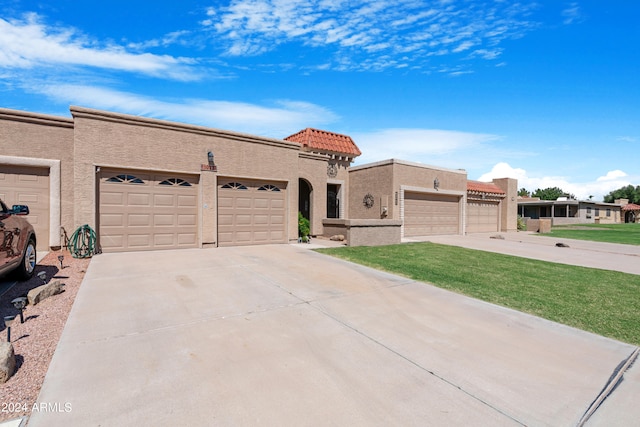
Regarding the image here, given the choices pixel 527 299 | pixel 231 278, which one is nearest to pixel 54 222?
pixel 231 278

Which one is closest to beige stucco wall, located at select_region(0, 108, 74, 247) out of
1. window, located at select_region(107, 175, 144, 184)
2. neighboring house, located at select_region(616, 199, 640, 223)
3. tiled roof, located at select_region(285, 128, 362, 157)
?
window, located at select_region(107, 175, 144, 184)

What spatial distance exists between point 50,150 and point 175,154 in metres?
3.47

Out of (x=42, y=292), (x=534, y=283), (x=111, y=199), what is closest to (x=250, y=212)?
(x=111, y=199)

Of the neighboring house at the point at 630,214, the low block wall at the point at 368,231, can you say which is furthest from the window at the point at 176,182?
the neighboring house at the point at 630,214

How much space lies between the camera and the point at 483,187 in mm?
23141

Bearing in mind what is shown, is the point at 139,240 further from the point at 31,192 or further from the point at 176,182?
the point at 31,192

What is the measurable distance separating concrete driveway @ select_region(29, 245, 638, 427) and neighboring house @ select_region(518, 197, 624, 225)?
→ 4445 centimetres

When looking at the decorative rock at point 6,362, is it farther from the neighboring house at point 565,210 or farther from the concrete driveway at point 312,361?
the neighboring house at point 565,210

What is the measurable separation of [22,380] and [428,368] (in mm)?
3958

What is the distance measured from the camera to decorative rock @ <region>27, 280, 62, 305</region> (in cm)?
515

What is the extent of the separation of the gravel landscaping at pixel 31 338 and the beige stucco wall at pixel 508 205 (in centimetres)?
2576

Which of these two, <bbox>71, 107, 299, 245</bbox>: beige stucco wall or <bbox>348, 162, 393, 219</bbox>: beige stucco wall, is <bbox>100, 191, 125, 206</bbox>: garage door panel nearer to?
<bbox>71, 107, 299, 245</bbox>: beige stucco wall

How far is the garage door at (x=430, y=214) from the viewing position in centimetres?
1809

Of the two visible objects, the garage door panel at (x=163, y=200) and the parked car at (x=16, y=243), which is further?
the garage door panel at (x=163, y=200)
